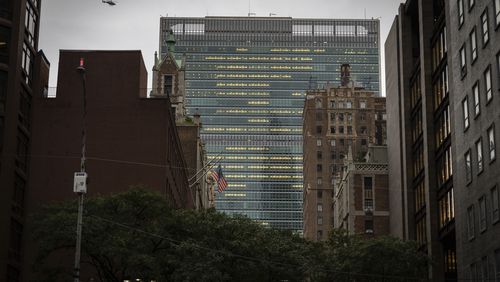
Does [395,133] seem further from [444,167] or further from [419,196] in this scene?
[444,167]

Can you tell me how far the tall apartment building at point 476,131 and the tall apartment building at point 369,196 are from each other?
52.1 meters

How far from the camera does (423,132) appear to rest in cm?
8925

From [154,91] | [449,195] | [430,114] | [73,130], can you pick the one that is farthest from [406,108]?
[154,91]

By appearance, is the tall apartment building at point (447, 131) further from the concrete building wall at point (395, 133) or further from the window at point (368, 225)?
the window at point (368, 225)

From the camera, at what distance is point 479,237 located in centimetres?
6300

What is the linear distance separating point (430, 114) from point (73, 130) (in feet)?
114

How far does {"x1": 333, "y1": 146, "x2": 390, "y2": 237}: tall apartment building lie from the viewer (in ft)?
407

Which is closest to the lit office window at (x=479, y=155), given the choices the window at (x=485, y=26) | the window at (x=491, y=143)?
the window at (x=491, y=143)

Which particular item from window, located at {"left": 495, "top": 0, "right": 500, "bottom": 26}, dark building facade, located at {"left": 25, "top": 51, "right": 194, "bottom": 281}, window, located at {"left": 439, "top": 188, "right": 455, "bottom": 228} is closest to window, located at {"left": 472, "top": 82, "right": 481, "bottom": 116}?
window, located at {"left": 495, "top": 0, "right": 500, "bottom": 26}

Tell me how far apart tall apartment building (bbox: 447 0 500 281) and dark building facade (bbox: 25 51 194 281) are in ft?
85.6

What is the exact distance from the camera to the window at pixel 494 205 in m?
58.1

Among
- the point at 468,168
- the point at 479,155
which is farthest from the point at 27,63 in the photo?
the point at 479,155

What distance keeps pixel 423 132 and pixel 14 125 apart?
40.7 meters

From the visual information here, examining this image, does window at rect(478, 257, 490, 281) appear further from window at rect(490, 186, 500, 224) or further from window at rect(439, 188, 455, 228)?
window at rect(439, 188, 455, 228)
